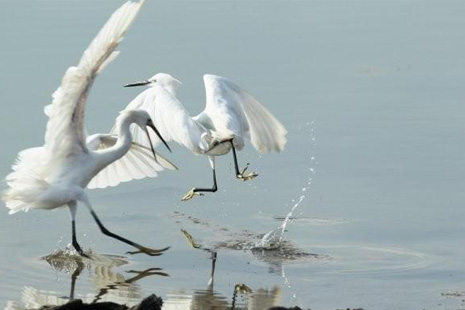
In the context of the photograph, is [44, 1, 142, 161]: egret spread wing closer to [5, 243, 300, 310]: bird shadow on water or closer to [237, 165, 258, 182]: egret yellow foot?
[5, 243, 300, 310]: bird shadow on water

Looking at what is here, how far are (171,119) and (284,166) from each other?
2.17 m

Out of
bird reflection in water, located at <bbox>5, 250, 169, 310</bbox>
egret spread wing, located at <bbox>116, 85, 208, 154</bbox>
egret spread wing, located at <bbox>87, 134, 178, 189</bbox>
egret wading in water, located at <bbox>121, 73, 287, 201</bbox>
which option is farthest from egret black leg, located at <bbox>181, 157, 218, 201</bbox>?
bird reflection in water, located at <bbox>5, 250, 169, 310</bbox>

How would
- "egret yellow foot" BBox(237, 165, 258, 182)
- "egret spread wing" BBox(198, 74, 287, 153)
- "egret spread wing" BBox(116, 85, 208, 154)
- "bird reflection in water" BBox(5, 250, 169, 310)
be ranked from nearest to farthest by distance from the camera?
"bird reflection in water" BBox(5, 250, 169, 310) < "egret spread wing" BBox(116, 85, 208, 154) < "egret spread wing" BBox(198, 74, 287, 153) < "egret yellow foot" BBox(237, 165, 258, 182)

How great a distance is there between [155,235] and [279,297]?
2.09 meters

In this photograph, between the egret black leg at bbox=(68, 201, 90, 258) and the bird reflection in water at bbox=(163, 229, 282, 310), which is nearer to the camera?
the bird reflection in water at bbox=(163, 229, 282, 310)

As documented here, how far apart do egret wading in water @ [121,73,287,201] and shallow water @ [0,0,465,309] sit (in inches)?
17.9

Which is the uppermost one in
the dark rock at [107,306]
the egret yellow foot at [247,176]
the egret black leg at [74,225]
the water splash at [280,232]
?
the egret yellow foot at [247,176]

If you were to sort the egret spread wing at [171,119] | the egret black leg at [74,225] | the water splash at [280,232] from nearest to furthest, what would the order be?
the egret black leg at [74,225]
the water splash at [280,232]
the egret spread wing at [171,119]

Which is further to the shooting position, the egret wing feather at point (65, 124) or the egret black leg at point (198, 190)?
the egret black leg at point (198, 190)

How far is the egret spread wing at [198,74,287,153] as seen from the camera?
1241 cm

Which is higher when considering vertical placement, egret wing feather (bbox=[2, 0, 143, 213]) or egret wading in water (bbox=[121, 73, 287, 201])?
egret wading in water (bbox=[121, 73, 287, 201])

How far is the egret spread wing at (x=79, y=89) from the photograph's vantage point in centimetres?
896

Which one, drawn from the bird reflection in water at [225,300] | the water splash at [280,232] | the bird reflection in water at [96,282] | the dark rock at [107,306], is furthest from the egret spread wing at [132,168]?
the dark rock at [107,306]

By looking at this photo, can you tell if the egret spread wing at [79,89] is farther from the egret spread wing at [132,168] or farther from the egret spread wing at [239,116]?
the egret spread wing at [239,116]
